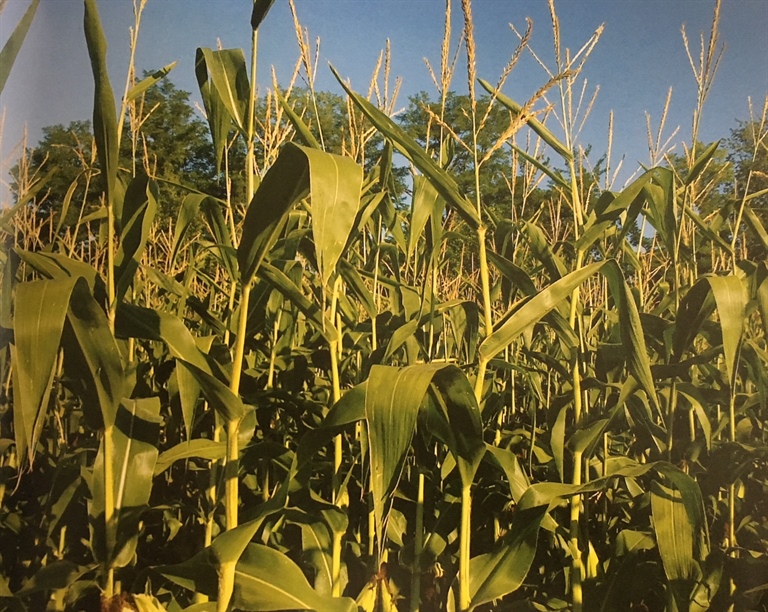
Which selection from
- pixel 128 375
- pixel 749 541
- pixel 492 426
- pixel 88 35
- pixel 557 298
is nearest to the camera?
pixel 88 35

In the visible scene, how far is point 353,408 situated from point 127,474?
438 millimetres

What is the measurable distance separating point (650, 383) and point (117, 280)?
35.6 inches

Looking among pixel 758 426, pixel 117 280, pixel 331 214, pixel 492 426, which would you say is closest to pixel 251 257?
pixel 331 214

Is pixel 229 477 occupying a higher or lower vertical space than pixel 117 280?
lower

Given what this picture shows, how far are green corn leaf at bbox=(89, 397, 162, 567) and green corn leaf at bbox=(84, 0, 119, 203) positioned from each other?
38cm

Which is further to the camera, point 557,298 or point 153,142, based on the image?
point 153,142

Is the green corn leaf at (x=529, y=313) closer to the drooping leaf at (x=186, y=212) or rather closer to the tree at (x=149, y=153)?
the drooping leaf at (x=186, y=212)

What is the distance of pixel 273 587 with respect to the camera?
815mm

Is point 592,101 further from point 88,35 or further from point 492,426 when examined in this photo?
point 88,35

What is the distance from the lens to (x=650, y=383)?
0.90m

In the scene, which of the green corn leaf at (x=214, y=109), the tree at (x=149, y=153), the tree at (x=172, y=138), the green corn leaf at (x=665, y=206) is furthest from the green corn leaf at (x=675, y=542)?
the tree at (x=172, y=138)

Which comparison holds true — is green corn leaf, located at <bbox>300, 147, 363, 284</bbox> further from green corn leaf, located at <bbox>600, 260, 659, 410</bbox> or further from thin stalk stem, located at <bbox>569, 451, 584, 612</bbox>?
thin stalk stem, located at <bbox>569, 451, 584, 612</bbox>

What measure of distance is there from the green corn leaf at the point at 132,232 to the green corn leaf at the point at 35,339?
0.21 meters

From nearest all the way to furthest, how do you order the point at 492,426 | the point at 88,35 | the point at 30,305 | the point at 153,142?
the point at 30,305 < the point at 88,35 < the point at 492,426 < the point at 153,142
